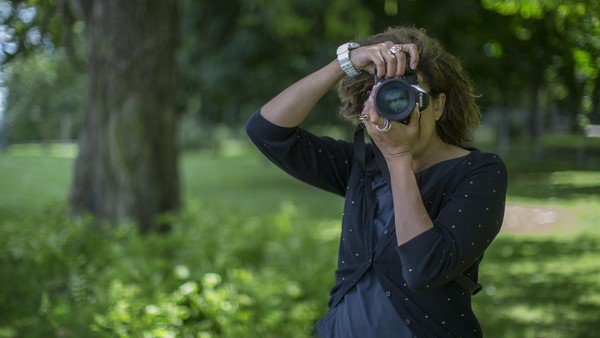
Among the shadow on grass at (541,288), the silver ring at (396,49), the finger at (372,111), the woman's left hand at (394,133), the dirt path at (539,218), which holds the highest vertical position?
the silver ring at (396,49)

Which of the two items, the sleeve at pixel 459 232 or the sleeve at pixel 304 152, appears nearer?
the sleeve at pixel 459 232

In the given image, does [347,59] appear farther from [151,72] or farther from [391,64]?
[151,72]

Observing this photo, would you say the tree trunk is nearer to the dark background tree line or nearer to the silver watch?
the dark background tree line

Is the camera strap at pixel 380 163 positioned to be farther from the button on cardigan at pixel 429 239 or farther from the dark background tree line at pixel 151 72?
the dark background tree line at pixel 151 72

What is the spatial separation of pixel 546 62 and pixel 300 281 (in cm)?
216

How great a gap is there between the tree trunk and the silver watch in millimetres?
4457

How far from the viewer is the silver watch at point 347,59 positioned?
2062 millimetres

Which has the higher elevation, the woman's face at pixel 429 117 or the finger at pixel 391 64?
the finger at pixel 391 64

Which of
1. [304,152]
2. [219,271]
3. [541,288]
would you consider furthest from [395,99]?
[541,288]

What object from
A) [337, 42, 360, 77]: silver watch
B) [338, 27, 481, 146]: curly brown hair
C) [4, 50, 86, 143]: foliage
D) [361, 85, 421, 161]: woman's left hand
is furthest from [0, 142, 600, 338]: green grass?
[361, 85, 421, 161]: woman's left hand

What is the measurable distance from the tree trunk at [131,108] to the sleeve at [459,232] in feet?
16.0

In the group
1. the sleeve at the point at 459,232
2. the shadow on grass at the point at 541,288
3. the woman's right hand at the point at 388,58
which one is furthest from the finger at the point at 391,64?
the shadow on grass at the point at 541,288

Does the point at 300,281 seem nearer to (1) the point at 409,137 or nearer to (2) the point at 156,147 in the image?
(2) the point at 156,147

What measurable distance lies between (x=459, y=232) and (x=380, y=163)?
0.35 metres
